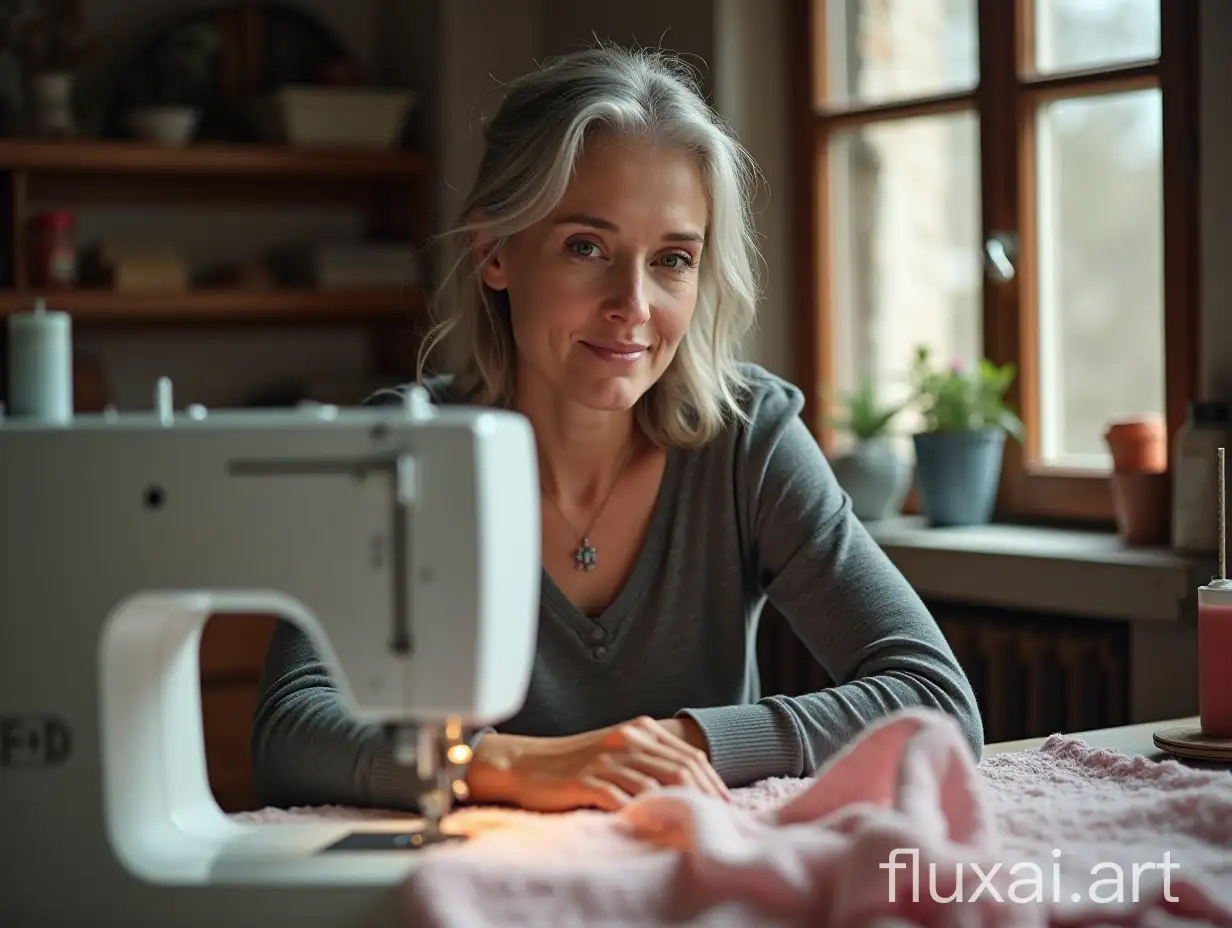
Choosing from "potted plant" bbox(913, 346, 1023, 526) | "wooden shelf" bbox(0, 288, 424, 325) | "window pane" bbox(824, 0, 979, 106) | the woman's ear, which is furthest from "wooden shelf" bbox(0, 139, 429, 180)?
the woman's ear

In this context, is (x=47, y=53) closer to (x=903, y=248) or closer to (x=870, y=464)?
(x=903, y=248)

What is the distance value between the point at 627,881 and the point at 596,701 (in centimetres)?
81

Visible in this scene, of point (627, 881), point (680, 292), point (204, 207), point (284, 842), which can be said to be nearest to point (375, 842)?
point (284, 842)

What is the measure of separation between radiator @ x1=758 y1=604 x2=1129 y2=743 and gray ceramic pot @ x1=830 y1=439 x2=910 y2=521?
251 mm

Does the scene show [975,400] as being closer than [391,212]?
Yes

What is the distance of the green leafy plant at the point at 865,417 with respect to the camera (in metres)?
3.21

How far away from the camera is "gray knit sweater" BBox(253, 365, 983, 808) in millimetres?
1719

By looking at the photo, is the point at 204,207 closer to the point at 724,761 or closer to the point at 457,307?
the point at 457,307

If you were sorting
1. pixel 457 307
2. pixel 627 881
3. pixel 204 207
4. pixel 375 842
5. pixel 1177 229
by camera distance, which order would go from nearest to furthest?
pixel 627 881 → pixel 375 842 → pixel 457 307 → pixel 1177 229 → pixel 204 207

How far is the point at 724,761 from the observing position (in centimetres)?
159

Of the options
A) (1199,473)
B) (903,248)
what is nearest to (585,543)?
(1199,473)

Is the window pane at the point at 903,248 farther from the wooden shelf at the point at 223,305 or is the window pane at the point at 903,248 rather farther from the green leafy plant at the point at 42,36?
the green leafy plant at the point at 42,36

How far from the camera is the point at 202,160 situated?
12.6ft

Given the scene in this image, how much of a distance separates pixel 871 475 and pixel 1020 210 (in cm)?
56
